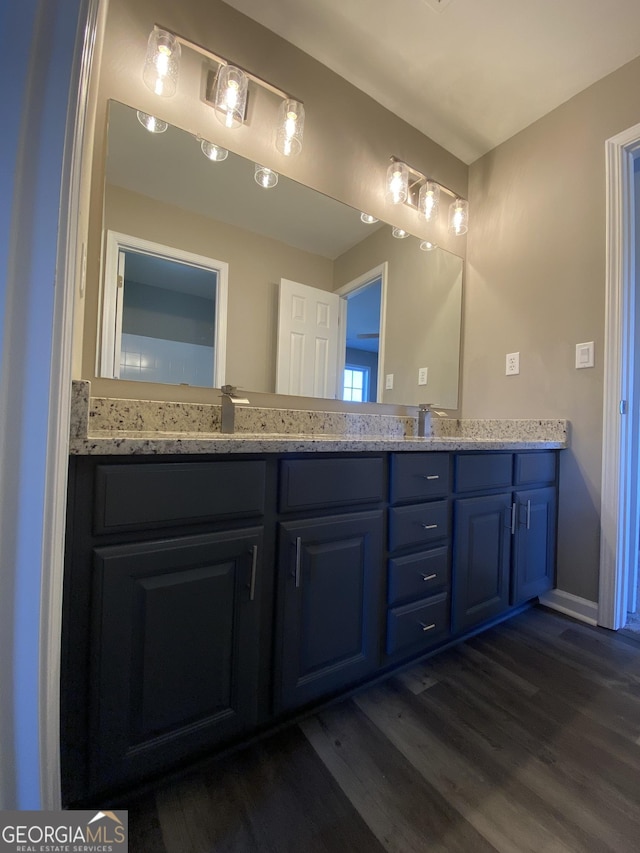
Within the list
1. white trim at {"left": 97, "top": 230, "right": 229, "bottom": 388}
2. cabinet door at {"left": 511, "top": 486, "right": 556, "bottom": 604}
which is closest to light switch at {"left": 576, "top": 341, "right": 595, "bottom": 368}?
cabinet door at {"left": 511, "top": 486, "right": 556, "bottom": 604}

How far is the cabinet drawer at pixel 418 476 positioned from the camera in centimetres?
115

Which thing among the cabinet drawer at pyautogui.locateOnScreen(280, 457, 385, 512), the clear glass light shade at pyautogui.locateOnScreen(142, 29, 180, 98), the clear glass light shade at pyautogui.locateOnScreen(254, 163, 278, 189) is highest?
the clear glass light shade at pyautogui.locateOnScreen(142, 29, 180, 98)

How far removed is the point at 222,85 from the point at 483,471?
176cm

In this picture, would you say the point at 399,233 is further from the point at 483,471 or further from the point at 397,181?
the point at 483,471

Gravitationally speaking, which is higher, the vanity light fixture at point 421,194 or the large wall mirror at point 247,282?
the vanity light fixture at point 421,194

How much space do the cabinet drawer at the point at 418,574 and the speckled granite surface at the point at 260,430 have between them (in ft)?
→ 1.21

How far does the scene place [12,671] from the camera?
0.48 metres

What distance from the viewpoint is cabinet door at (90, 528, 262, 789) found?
722 millimetres

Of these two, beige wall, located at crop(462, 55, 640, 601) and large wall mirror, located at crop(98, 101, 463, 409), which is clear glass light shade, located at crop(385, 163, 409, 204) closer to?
large wall mirror, located at crop(98, 101, 463, 409)

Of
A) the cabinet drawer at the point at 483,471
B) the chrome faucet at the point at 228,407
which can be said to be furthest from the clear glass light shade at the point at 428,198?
the chrome faucet at the point at 228,407

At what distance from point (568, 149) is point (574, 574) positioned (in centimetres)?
207

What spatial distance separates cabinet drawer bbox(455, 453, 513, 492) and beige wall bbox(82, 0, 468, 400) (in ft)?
3.41

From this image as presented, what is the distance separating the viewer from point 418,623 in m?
1.22

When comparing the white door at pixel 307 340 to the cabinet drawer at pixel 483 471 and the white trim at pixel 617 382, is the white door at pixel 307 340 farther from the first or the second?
the white trim at pixel 617 382
